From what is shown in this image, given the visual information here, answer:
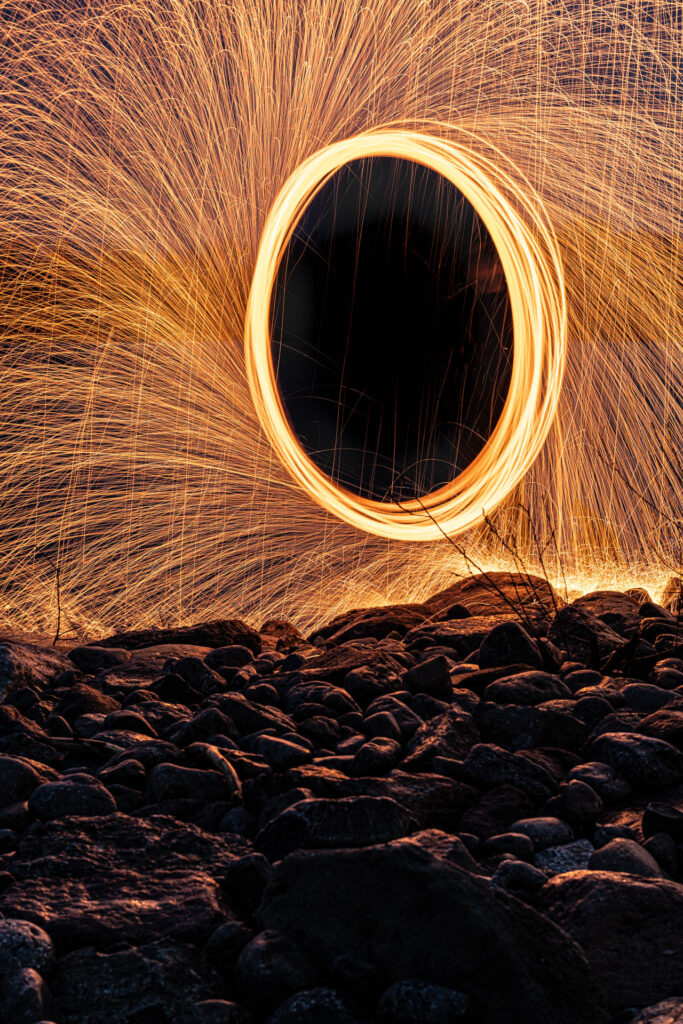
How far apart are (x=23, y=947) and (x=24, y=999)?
0.14 metres

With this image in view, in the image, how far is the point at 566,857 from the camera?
2.62m

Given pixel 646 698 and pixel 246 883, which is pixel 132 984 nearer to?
pixel 246 883

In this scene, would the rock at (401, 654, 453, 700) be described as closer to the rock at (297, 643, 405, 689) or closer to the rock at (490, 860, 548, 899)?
the rock at (297, 643, 405, 689)

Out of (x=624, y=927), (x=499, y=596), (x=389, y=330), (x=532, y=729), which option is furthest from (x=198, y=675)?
(x=389, y=330)

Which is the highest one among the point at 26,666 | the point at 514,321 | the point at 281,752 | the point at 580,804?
the point at 514,321

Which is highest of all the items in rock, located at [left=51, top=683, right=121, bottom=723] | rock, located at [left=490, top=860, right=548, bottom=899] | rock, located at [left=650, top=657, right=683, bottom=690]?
rock, located at [left=650, top=657, right=683, bottom=690]

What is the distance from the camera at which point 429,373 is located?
11242 millimetres

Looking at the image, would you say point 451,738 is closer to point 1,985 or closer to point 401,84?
point 1,985

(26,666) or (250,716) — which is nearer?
(250,716)

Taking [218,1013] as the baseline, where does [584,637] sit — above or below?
above

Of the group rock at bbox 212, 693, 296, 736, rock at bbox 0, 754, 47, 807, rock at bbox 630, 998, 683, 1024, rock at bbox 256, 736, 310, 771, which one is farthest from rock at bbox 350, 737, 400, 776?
rock at bbox 630, 998, 683, 1024

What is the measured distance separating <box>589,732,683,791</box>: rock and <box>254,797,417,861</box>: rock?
0.76 m

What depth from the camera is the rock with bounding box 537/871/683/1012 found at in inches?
83.0

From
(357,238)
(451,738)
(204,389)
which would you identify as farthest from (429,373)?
(451,738)
